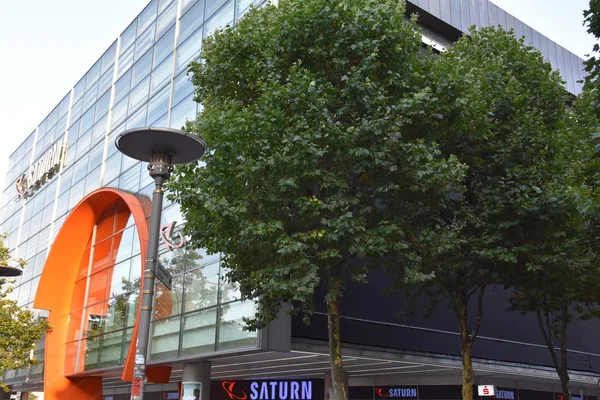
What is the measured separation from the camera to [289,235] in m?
13.5

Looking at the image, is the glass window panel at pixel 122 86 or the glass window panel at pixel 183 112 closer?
the glass window panel at pixel 183 112

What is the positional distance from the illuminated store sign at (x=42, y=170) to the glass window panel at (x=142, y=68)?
9870mm

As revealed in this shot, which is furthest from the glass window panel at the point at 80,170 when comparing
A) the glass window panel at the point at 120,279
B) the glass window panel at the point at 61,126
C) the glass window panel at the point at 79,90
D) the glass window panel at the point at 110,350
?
the glass window panel at the point at 110,350

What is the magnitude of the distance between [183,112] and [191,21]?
402 centimetres

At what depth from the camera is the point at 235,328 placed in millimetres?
17453

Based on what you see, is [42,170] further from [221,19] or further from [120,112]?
[221,19]

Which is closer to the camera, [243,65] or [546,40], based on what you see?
[243,65]

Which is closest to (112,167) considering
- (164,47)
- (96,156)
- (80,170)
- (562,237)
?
(96,156)

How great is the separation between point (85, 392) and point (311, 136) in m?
22.7

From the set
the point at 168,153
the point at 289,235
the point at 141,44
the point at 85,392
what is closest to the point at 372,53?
the point at 289,235

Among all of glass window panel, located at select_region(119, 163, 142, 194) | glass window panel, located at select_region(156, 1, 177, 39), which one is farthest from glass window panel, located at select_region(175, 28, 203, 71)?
glass window panel, located at select_region(119, 163, 142, 194)

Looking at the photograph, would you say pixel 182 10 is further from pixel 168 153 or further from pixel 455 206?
pixel 168 153

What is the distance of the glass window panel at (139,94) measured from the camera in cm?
2755

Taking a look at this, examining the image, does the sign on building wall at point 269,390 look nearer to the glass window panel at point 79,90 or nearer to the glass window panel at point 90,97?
the glass window panel at point 90,97
